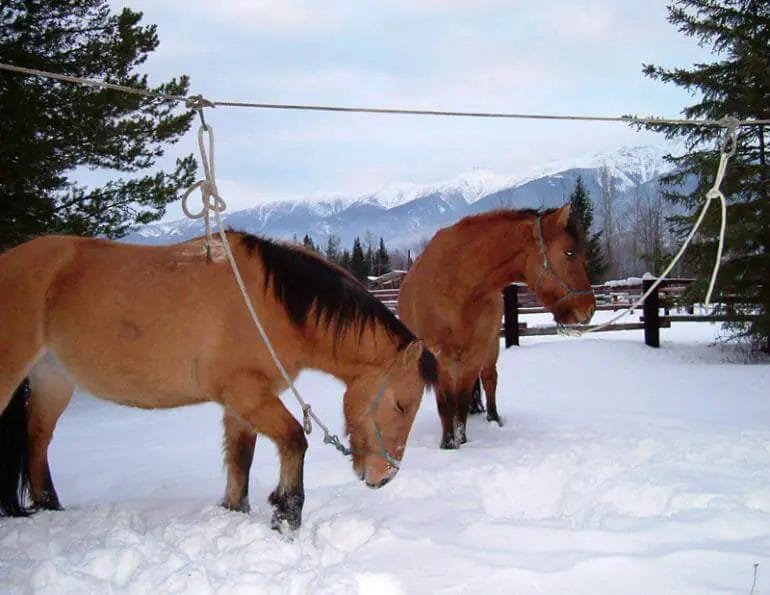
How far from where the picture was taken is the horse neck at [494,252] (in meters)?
5.16

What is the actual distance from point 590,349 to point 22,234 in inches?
387

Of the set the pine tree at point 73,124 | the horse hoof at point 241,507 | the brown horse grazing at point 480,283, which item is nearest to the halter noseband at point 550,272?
the brown horse grazing at point 480,283

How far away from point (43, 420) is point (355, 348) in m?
2.17

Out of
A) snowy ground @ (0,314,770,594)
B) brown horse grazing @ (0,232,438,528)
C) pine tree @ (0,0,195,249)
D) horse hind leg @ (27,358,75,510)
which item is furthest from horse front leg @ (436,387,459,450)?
pine tree @ (0,0,195,249)

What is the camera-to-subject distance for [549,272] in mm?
4969

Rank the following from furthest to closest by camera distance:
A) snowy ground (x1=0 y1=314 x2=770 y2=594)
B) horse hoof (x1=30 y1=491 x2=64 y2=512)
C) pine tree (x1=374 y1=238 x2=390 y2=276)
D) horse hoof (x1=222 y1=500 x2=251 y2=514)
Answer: pine tree (x1=374 y1=238 x2=390 y2=276) < horse hoof (x1=30 y1=491 x2=64 y2=512) < horse hoof (x1=222 y1=500 x2=251 y2=514) < snowy ground (x1=0 y1=314 x2=770 y2=594)

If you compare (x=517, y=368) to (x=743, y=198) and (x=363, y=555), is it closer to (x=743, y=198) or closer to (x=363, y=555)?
(x=743, y=198)

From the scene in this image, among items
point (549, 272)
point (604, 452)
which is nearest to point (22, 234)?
point (549, 272)

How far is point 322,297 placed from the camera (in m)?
3.31

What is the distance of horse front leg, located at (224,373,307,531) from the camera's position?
10.1ft

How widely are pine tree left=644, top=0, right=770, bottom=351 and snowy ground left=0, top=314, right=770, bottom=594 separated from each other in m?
5.02

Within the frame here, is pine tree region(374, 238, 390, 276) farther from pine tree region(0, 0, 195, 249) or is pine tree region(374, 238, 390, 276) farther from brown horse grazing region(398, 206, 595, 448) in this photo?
brown horse grazing region(398, 206, 595, 448)

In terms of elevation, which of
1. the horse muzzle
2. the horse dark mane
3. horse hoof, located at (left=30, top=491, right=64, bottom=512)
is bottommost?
horse hoof, located at (left=30, top=491, right=64, bottom=512)

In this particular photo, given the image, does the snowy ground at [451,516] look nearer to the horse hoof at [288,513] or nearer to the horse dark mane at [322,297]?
the horse hoof at [288,513]
